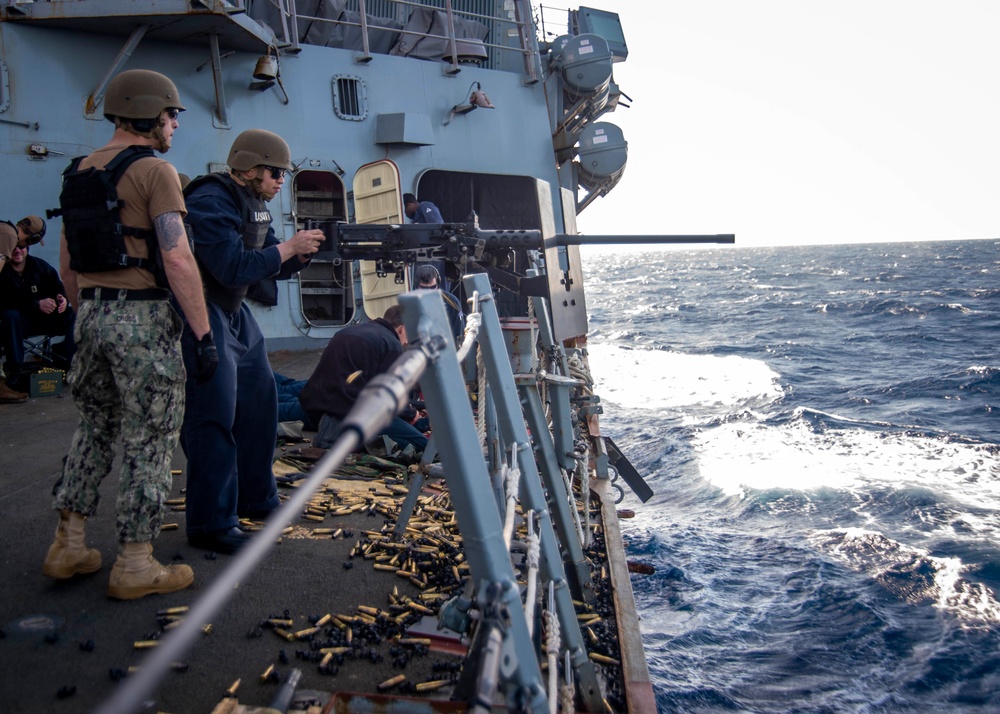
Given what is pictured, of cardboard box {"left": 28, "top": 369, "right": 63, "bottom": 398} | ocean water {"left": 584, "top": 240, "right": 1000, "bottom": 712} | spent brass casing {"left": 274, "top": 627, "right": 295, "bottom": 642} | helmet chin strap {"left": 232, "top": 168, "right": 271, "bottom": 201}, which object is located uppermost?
helmet chin strap {"left": 232, "top": 168, "right": 271, "bottom": 201}

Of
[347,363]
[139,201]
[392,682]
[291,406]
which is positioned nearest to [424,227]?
[347,363]

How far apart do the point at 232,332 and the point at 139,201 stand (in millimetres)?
931

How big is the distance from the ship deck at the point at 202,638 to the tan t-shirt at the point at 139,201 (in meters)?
1.41

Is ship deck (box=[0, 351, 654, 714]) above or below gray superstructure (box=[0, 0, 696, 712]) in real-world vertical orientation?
below

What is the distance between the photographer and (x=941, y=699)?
613 centimetres

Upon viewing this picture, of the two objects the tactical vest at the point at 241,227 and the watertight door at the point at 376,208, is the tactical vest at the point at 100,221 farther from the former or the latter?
the watertight door at the point at 376,208

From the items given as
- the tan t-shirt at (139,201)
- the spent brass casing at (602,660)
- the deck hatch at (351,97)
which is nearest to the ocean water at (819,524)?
the spent brass casing at (602,660)

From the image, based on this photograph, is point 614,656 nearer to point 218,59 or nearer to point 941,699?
point 941,699

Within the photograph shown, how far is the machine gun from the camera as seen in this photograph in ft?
20.9

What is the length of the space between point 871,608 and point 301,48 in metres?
10.0

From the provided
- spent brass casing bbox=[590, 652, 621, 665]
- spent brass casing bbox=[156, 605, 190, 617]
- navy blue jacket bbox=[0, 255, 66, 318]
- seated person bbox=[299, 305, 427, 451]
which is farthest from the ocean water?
navy blue jacket bbox=[0, 255, 66, 318]

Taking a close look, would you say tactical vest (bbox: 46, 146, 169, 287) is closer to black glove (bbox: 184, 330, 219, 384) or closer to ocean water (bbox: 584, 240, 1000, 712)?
black glove (bbox: 184, 330, 219, 384)

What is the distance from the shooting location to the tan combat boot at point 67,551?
3664 mm

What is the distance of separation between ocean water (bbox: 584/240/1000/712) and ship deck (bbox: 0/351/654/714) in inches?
123
